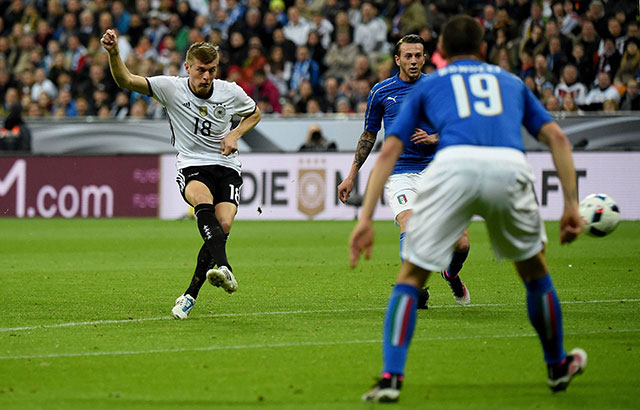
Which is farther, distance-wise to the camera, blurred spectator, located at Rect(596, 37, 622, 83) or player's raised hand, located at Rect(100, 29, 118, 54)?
blurred spectator, located at Rect(596, 37, 622, 83)

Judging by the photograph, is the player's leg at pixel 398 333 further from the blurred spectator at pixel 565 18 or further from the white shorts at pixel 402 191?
the blurred spectator at pixel 565 18

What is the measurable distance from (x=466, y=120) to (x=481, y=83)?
232mm

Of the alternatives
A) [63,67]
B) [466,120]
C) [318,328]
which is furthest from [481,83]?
[63,67]

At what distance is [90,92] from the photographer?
24.9 meters

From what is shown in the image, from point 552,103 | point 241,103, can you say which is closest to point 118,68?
point 241,103

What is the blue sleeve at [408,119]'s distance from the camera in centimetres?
529

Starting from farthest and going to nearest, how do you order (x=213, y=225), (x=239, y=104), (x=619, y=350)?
(x=239, y=104) < (x=213, y=225) < (x=619, y=350)

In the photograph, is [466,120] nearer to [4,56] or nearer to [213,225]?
[213,225]

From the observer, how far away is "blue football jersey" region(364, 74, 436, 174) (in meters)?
9.12

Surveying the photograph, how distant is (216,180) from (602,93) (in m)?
12.9

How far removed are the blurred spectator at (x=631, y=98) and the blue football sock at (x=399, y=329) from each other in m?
15.4

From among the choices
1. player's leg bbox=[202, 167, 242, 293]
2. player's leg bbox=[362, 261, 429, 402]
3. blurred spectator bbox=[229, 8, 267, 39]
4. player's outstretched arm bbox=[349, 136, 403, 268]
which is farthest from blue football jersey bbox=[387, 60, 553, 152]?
blurred spectator bbox=[229, 8, 267, 39]

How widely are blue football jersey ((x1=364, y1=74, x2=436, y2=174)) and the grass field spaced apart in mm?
1238

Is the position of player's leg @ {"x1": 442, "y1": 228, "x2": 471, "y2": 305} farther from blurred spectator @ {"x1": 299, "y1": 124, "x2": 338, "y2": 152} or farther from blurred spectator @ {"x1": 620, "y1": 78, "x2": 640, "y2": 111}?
blurred spectator @ {"x1": 620, "y1": 78, "x2": 640, "y2": 111}
